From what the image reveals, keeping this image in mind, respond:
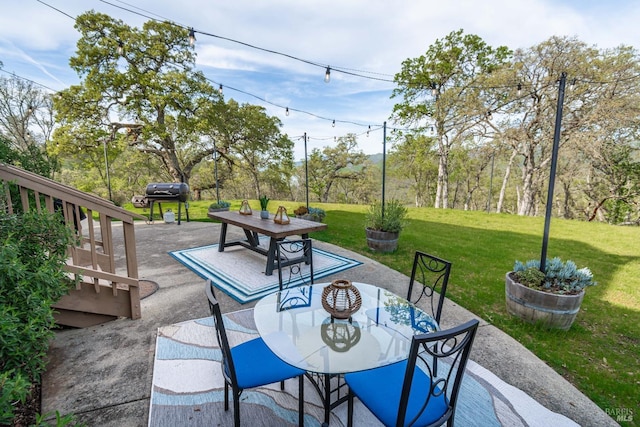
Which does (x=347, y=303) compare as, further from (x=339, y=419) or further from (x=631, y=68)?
(x=631, y=68)

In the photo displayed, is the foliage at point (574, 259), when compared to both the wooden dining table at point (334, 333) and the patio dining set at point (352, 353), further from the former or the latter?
the wooden dining table at point (334, 333)

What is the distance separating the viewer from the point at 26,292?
53.0 inches

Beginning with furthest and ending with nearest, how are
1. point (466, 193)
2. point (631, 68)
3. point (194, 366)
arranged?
1. point (466, 193)
2. point (631, 68)
3. point (194, 366)

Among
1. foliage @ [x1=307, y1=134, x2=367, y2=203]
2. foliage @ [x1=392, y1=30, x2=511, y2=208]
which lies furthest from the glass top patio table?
foliage @ [x1=307, y1=134, x2=367, y2=203]

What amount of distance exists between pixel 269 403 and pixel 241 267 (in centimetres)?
247

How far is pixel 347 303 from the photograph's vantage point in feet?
5.45

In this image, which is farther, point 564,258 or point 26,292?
point 564,258

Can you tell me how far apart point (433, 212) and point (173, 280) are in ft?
27.7

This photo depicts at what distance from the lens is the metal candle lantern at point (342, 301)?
164 centimetres

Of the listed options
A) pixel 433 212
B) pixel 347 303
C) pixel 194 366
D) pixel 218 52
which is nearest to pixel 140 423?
pixel 194 366

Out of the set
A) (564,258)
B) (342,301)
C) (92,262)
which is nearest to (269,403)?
(342,301)

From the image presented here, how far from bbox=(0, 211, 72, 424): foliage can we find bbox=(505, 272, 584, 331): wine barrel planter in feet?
11.0

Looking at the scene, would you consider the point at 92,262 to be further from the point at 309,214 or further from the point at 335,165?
the point at 335,165

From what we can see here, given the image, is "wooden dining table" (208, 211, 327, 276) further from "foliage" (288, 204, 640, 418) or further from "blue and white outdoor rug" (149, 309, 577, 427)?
"blue and white outdoor rug" (149, 309, 577, 427)
